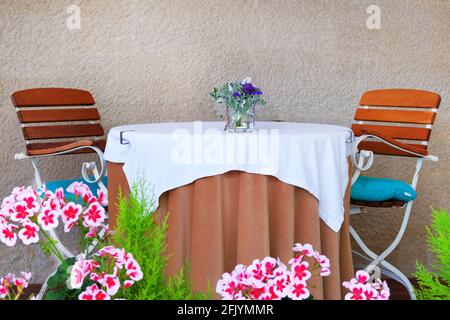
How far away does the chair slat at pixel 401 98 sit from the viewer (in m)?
3.27

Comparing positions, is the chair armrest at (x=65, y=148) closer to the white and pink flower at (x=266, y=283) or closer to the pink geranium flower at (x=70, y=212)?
the pink geranium flower at (x=70, y=212)

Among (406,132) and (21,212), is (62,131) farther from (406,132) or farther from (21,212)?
(21,212)

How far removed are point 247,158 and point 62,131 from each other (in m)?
1.54

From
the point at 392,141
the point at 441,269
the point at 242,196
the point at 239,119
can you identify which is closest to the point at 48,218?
the point at 441,269

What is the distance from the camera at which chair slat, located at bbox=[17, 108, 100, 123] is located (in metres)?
3.16

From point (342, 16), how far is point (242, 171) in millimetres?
2010

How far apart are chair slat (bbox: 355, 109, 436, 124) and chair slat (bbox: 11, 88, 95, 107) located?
1672mm

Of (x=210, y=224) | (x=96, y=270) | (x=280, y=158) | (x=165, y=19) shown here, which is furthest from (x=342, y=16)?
(x=96, y=270)

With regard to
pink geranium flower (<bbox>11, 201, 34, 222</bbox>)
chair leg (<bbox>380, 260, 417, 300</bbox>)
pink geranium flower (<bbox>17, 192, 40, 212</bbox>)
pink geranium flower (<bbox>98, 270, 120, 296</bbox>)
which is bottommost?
chair leg (<bbox>380, 260, 417, 300</bbox>)

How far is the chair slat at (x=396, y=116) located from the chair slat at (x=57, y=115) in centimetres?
164

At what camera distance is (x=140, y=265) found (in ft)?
2.66

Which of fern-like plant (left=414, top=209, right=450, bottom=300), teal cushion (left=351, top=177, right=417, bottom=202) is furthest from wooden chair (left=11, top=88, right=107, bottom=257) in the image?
fern-like plant (left=414, top=209, right=450, bottom=300)

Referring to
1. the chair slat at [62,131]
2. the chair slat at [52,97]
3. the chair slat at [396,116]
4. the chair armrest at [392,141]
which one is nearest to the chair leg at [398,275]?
the chair armrest at [392,141]

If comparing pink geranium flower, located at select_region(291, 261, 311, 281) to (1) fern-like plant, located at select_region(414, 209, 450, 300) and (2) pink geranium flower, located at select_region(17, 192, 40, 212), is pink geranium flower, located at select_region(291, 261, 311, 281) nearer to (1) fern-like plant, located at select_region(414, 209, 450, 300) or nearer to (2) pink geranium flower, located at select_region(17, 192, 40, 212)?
(1) fern-like plant, located at select_region(414, 209, 450, 300)
